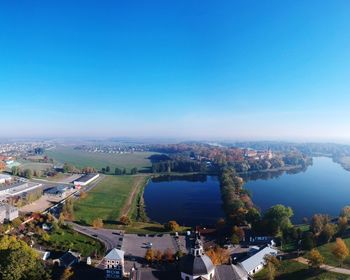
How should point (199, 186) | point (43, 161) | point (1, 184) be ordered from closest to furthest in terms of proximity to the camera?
1. point (1, 184)
2. point (199, 186)
3. point (43, 161)

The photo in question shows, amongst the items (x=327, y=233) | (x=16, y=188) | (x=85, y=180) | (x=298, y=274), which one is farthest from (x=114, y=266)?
(x=85, y=180)

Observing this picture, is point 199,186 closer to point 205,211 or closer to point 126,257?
point 205,211

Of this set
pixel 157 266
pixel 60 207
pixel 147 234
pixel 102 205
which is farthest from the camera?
pixel 102 205

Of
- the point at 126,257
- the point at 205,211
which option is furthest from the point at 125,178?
the point at 126,257

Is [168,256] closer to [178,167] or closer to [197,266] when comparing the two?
[197,266]

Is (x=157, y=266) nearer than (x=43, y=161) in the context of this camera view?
Yes

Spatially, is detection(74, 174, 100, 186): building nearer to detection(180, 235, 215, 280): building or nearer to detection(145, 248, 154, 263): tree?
detection(145, 248, 154, 263): tree
